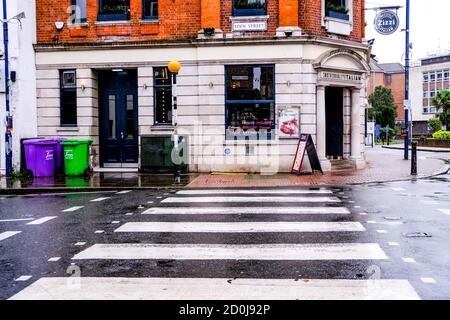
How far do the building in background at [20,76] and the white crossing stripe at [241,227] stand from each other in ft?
34.7

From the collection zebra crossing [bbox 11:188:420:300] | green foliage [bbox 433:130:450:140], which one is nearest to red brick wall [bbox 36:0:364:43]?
zebra crossing [bbox 11:188:420:300]

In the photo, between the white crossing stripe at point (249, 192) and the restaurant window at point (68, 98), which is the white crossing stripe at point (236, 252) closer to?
the white crossing stripe at point (249, 192)

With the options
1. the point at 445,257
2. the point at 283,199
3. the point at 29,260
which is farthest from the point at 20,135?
the point at 445,257

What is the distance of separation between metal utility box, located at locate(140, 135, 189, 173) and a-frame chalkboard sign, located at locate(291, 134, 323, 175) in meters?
3.93

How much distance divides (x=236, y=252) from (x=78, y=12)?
14.9 m

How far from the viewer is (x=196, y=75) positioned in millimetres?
18172

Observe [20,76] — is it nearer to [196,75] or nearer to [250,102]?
[196,75]

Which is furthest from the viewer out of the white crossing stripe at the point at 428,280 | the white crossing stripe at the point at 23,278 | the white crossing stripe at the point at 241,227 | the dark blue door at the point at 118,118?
the dark blue door at the point at 118,118

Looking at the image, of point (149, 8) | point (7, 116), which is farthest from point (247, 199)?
point (149, 8)

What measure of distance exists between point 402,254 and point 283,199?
503 centimetres

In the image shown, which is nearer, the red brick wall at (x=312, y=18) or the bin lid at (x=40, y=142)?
the bin lid at (x=40, y=142)

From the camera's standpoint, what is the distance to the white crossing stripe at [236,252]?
21.2 ft

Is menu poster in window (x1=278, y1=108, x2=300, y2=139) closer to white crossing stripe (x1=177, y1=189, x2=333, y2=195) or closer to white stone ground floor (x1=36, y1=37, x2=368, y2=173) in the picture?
white stone ground floor (x1=36, y1=37, x2=368, y2=173)

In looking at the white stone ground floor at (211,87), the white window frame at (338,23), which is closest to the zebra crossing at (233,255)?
the white stone ground floor at (211,87)
